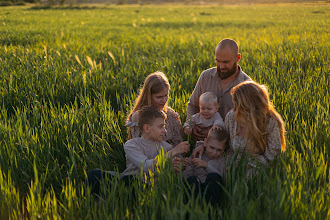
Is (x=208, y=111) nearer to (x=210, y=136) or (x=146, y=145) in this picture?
(x=210, y=136)

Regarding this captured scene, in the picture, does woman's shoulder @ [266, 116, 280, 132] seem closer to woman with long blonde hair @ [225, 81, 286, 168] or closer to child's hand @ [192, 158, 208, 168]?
woman with long blonde hair @ [225, 81, 286, 168]

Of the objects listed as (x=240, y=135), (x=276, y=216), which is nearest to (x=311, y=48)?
(x=240, y=135)

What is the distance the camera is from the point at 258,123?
119 inches

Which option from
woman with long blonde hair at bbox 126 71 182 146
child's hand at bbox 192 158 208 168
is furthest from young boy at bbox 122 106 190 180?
woman with long blonde hair at bbox 126 71 182 146

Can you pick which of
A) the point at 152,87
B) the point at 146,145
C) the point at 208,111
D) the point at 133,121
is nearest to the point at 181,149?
the point at 146,145

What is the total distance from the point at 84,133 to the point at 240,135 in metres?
1.58

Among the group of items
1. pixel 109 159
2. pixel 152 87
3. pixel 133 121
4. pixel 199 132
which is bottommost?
pixel 109 159

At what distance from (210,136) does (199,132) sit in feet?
2.07

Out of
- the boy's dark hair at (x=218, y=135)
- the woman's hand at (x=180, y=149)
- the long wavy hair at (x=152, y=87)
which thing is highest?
the long wavy hair at (x=152, y=87)

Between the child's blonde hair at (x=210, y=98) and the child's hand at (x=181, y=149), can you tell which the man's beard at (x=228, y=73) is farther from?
the child's hand at (x=181, y=149)

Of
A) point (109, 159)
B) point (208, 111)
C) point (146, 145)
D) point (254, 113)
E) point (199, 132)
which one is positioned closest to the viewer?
point (254, 113)

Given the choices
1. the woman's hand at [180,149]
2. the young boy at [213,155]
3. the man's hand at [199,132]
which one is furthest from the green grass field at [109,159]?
the man's hand at [199,132]

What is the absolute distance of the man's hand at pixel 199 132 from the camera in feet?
12.6

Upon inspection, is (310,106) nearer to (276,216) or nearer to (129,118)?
(129,118)
